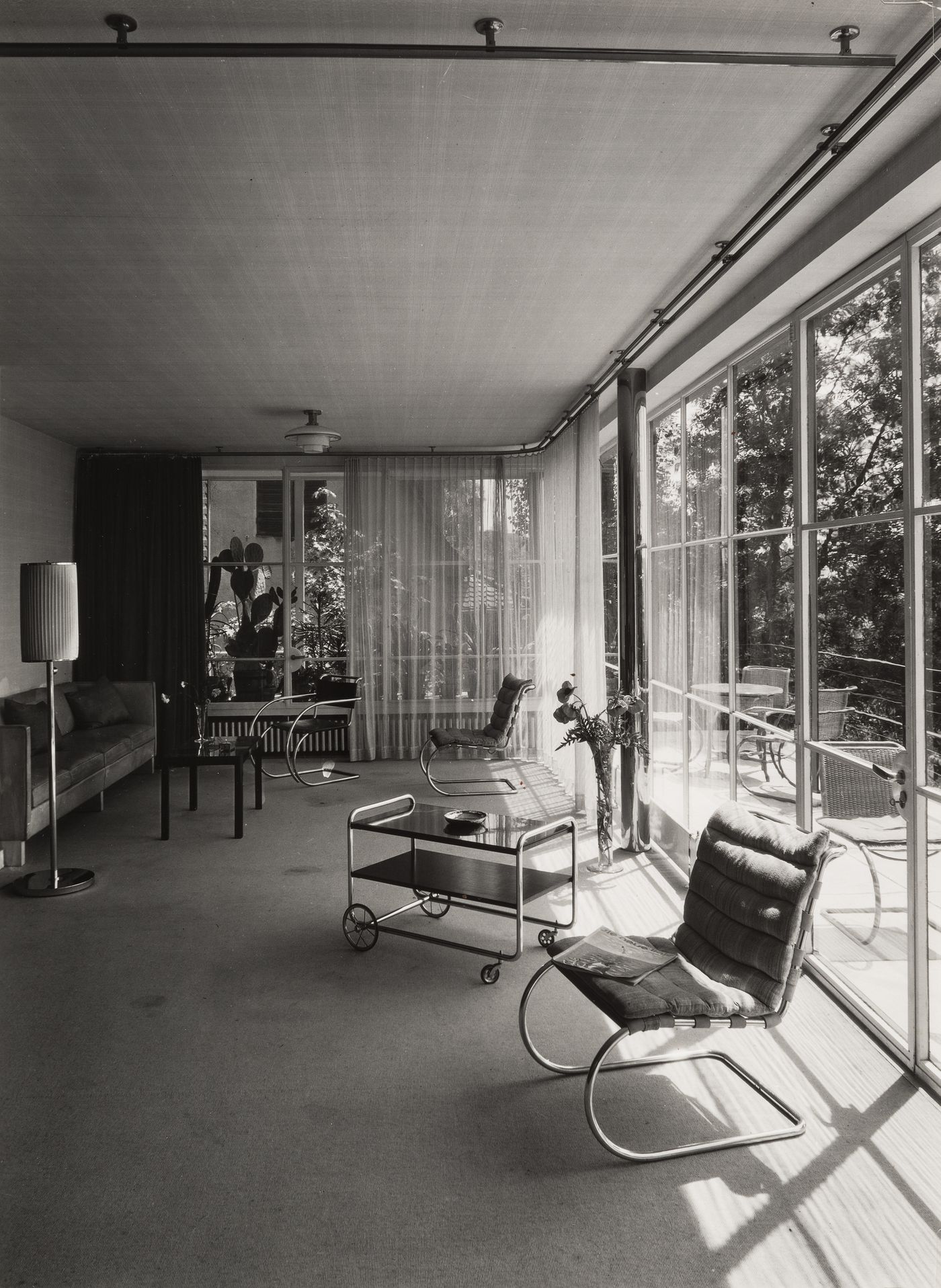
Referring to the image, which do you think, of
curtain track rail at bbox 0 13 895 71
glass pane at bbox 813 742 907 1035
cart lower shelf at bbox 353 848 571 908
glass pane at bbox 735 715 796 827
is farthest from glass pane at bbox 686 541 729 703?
curtain track rail at bbox 0 13 895 71

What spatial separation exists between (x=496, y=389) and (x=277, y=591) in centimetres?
354

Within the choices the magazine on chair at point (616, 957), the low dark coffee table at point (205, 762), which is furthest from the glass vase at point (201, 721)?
the magazine on chair at point (616, 957)

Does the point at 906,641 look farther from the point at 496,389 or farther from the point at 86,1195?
the point at 496,389

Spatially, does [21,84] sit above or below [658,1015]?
above

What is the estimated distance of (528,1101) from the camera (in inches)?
110

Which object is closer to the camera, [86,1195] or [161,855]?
[86,1195]

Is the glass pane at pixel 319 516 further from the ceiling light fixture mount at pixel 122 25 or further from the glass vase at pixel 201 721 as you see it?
the ceiling light fixture mount at pixel 122 25

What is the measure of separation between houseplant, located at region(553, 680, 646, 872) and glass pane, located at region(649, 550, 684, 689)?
41 cm

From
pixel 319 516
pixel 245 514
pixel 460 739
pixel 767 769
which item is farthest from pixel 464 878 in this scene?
pixel 245 514

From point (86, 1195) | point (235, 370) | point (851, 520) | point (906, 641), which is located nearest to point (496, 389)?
point (235, 370)

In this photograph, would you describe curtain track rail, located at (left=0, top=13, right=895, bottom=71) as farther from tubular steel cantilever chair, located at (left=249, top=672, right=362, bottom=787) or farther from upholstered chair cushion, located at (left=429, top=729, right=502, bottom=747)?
tubular steel cantilever chair, located at (left=249, top=672, right=362, bottom=787)

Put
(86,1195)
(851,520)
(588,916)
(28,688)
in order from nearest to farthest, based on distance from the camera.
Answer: (86,1195), (851,520), (588,916), (28,688)

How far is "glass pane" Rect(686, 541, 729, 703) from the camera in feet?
15.3

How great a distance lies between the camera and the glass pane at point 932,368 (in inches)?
113
